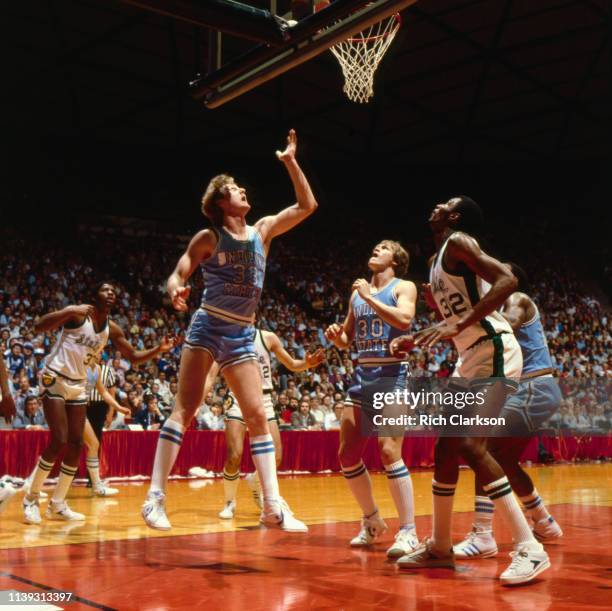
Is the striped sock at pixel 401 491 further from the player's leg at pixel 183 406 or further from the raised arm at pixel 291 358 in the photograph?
the player's leg at pixel 183 406

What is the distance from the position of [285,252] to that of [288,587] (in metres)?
20.7

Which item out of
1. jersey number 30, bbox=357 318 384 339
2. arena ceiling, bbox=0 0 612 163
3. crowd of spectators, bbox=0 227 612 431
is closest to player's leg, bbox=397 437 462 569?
jersey number 30, bbox=357 318 384 339

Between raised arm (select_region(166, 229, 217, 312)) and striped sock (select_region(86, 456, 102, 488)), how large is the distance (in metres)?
5.96

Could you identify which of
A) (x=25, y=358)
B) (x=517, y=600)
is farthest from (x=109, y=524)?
(x=25, y=358)

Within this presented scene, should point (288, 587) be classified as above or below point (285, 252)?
below

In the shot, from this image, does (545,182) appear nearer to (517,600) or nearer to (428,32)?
(428,32)

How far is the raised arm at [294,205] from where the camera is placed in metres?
4.91

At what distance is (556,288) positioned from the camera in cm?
2514

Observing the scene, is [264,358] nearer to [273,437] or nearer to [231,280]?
[273,437]

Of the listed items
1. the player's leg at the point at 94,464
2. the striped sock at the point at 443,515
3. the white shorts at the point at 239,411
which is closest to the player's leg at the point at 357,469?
the striped sock at the point at 443,515

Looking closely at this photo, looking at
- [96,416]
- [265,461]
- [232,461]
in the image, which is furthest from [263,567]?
[96,416]

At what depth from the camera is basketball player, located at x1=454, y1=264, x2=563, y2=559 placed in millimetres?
5176

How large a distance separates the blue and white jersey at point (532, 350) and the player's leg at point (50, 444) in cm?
424

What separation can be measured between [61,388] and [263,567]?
11.2 feet
